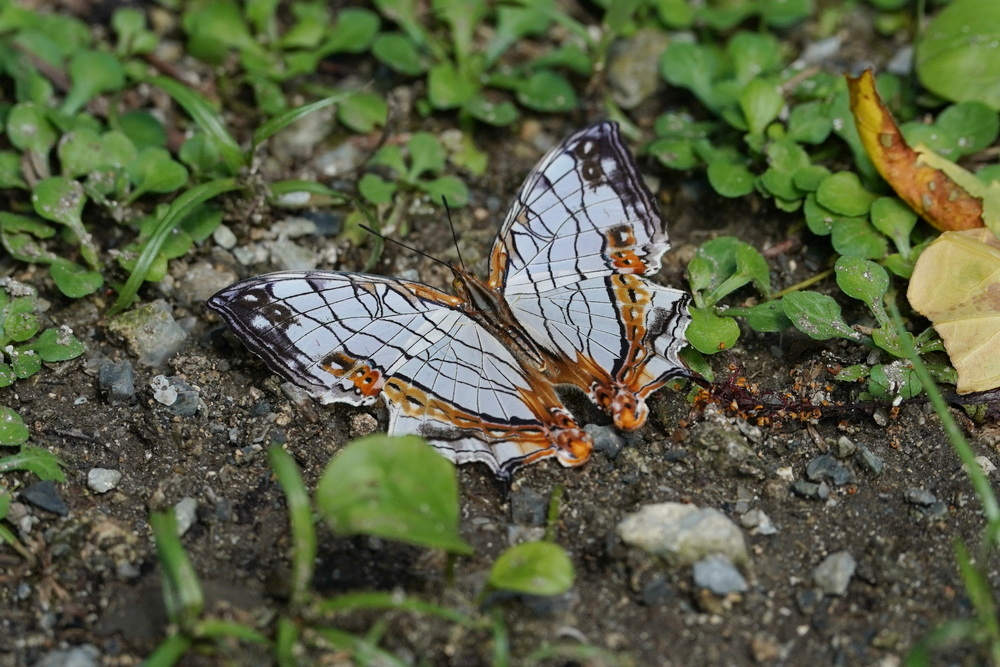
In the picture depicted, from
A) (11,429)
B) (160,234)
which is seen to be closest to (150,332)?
(160,234)

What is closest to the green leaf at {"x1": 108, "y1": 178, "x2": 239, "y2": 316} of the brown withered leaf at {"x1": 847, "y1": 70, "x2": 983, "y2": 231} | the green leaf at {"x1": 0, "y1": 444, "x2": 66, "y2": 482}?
the green leaf at {"x1": 0, "y1": 444, "x2": 66, "y2": 482}

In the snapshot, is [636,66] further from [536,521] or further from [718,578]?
[718,578]

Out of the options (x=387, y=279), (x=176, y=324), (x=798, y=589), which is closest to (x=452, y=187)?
(x=387, y=279)

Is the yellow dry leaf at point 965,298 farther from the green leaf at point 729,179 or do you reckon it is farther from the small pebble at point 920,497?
the green leaf at point 729,179

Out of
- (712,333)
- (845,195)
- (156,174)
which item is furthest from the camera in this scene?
(156,174)

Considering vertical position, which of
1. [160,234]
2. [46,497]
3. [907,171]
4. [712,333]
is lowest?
[46,497]

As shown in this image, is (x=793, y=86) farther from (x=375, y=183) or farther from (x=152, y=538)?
(x=152, y=538)
